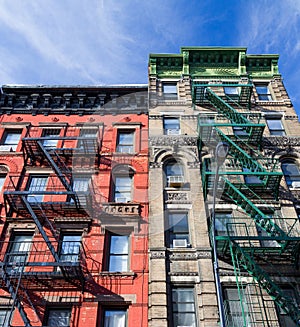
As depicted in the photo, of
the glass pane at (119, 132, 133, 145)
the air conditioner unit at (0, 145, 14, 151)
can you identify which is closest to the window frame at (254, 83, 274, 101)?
the glass pane at (119, 132, 133, 145)

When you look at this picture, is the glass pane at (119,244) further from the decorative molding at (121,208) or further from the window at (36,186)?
the window at (36,186)

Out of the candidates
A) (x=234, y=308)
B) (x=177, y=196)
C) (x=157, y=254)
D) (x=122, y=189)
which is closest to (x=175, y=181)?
(x=177, y=196)

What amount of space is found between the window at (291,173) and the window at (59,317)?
38.1 ft

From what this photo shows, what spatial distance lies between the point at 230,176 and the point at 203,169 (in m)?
1.52

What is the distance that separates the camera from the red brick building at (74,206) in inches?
551

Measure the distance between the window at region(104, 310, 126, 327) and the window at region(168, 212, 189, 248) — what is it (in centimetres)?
333

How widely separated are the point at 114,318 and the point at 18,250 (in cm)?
513

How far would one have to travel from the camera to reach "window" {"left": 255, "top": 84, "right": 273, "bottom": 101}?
2331 centimetres

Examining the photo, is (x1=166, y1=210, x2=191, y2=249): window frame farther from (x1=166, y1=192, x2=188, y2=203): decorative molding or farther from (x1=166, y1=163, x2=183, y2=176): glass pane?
(x1=166, y1=163, x2=183, y2=176): glass pane

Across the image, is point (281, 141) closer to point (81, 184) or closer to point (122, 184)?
point (122, 184)

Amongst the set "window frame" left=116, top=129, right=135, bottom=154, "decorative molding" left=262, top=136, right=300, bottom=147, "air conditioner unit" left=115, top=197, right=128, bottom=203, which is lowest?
"air conditioner unit" left=115, top=197, right=128, bottom=203

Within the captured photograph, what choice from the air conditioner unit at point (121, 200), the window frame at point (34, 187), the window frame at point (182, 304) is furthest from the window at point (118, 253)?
the window frame at point (34, 187)

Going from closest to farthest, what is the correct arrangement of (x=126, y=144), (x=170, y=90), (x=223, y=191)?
(x=223, y=191)
(x=126, y=144)
(x=170, y=90)

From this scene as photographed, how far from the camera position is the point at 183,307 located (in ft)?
45.2
